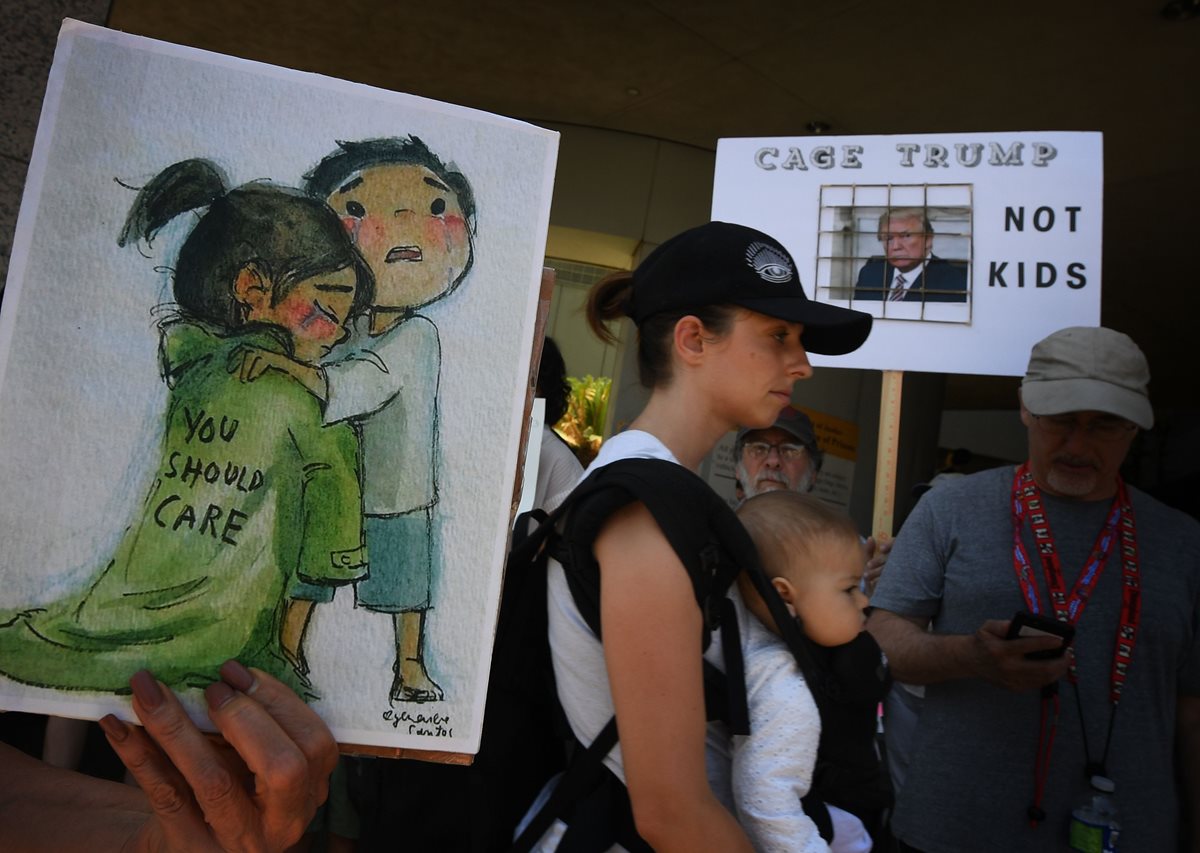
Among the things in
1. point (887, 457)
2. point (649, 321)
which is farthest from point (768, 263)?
point (887, 457)

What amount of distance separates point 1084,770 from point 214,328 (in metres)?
1.65

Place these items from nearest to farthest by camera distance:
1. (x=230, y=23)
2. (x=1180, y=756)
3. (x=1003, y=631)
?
(x=1003, y=631) < (x=1180, y=756) < (x=230, y=23)

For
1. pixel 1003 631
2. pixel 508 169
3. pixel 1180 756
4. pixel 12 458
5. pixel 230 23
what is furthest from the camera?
pixel 230 23

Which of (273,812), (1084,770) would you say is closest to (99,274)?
(273,812)

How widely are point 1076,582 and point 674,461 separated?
1.07 meters

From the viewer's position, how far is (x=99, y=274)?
2.14 ft

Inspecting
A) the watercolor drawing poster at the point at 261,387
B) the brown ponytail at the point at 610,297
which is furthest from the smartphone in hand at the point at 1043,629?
the watercolor drawing poster at the point at 261,387

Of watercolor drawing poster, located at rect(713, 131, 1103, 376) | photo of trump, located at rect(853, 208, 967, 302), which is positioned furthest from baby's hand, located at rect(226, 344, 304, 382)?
photo of trump, located at rect(853, 208, 967, 302)

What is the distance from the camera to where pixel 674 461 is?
1.03 m

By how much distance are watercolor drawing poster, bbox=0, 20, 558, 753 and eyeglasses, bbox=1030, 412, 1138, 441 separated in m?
1.43

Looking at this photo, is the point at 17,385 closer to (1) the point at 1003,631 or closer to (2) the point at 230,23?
(1) the point at 1003,631
